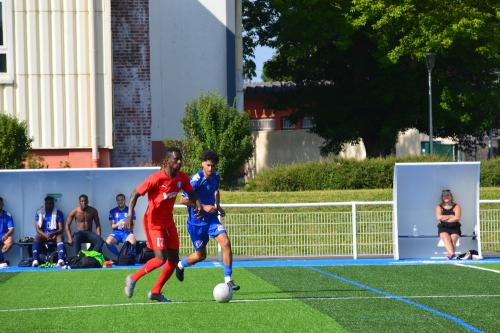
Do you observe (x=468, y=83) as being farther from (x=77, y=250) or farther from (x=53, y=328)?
(x=53, y=328)

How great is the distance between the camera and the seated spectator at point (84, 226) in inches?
920

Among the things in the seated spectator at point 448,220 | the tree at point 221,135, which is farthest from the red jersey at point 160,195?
the tree at point 221,135

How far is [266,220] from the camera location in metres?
24.8

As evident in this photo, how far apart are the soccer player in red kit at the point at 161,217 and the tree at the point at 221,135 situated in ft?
66.2

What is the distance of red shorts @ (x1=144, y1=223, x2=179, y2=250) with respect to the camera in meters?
14.4

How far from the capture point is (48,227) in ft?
77.2

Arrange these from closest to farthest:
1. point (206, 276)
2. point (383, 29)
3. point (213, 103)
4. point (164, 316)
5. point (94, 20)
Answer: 1. point (164, 316)
2. point (206, 276)
3. point (94, 20)
4. point (213, 103)
5. point (383, 29)

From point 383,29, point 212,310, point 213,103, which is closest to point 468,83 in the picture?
point 383,29

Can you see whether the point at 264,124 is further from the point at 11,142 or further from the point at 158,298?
the point at 158,298

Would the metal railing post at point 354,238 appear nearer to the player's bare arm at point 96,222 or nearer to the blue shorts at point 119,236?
the blue shorts at point 119,236

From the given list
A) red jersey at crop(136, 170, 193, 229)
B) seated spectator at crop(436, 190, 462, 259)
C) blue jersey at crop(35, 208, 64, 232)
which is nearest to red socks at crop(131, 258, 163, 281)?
red jersey at crop(136, 170, 193, 229)

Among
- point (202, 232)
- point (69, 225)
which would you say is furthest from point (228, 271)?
point (69, 225)

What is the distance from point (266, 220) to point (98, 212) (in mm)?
3626

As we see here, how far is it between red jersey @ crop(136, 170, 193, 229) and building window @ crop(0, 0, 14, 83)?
20411mm
